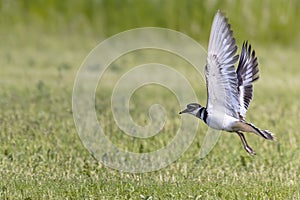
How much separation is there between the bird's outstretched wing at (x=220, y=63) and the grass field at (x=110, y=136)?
1104 mm

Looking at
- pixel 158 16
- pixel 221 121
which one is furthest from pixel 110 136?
pixel 158 16

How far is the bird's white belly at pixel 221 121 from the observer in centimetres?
830

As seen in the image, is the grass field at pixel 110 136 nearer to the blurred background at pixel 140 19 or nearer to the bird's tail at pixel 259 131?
the blurred background at pixel 140 19

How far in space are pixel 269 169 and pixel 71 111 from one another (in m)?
5.11

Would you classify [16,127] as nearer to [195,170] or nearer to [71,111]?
[71,111]

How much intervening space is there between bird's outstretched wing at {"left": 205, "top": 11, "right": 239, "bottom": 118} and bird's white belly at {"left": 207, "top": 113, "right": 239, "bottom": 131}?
0.09m

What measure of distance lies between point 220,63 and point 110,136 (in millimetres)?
3635

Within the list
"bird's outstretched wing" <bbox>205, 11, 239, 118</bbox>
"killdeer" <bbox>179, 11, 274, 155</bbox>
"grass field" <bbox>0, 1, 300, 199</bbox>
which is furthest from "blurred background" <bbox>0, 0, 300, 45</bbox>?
"bird's outstretched wing" <bbox>205, 11, 239, 118</bbox>

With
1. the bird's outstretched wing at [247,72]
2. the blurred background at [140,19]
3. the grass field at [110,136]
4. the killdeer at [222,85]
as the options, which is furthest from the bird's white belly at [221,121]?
the blurred background at [140,19]

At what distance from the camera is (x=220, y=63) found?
8172mm

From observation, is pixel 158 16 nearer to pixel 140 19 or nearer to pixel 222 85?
pixel 140 19

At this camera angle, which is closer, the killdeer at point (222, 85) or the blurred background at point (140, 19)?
the killdeer at point (222, 85)

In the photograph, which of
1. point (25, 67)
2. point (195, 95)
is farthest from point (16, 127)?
point (25, 67)

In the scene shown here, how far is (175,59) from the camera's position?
901 inches
